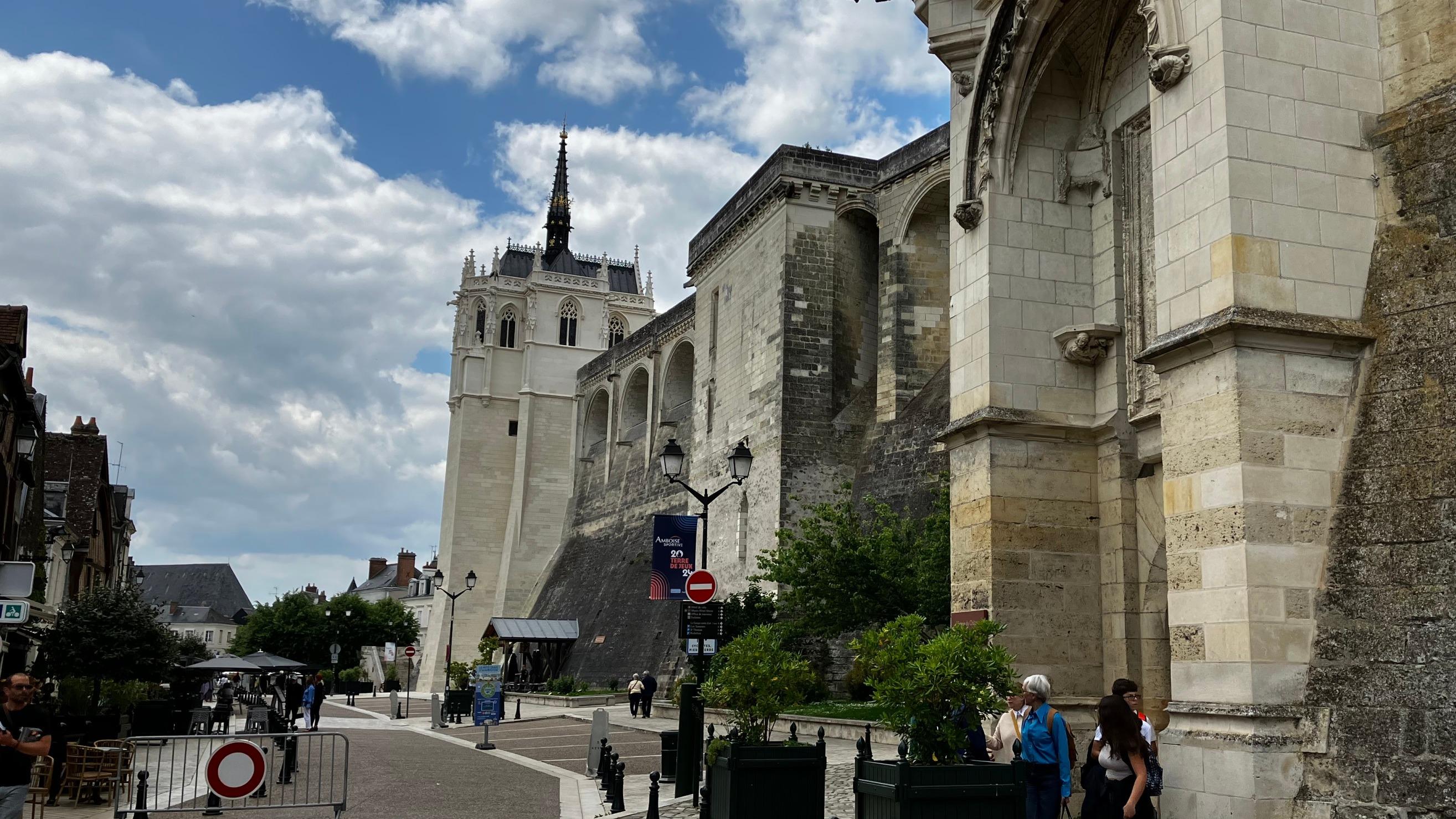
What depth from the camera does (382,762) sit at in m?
18.1

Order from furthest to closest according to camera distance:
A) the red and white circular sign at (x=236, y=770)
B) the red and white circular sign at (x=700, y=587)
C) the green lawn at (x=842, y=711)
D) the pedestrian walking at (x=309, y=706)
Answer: the pedestrian walking at (x=309, y=706) → the green lawn at (x=842, y=711) → the red and white circular sign at (x=700, y=587) → the red and white circular sign at (x=236, y=770)

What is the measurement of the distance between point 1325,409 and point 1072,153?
15.5ft

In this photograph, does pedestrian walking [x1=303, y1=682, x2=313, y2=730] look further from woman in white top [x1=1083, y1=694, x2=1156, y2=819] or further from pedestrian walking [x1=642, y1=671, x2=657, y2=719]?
woman in white top [x1=1083, y1=694, x2=1156, y2=819]

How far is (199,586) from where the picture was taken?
101125 millimetres

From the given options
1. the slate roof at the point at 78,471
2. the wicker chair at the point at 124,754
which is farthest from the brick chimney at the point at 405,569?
the wicker chair at the point at 124,754

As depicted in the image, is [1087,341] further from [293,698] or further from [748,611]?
[293,698]

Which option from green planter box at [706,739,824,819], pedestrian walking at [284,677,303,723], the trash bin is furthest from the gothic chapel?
green planter box at [706,739,824,819]

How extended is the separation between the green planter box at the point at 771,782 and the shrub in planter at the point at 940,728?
0.91 m

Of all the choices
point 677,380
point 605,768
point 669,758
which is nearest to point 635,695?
point 669,758

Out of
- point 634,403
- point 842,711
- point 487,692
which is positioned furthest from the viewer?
point 634,403

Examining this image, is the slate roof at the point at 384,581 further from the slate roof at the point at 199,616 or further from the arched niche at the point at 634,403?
the arched niche at the point at 634,403

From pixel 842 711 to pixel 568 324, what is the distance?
42732 mm

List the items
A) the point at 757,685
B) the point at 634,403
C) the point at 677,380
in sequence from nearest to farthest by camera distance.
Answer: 1. the point at 757,685
2. the point at 677,380
3. the point at 634,403

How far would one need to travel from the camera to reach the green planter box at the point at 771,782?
353 inches
